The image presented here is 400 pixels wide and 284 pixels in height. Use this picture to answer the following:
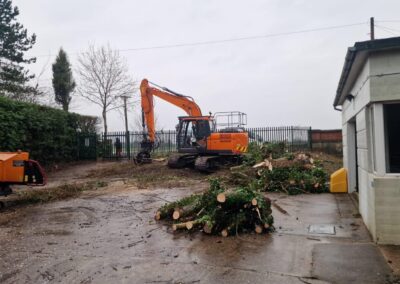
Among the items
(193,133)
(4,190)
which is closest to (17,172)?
(4,190)

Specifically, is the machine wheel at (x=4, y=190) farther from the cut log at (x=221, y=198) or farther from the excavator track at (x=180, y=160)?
the excavator track at (x=180, y=160)

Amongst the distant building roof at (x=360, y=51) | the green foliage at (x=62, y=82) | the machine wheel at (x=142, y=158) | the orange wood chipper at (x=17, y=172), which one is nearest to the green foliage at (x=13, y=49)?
the green foliage at (x=62, y=82)

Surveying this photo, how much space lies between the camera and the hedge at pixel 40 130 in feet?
58.6

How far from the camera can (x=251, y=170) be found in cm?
1526

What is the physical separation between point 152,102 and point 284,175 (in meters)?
9.46

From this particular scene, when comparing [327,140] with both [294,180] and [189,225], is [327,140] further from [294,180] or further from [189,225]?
[189,225]

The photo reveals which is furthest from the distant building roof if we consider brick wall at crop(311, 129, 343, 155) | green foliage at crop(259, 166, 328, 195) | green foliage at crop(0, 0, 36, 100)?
green foliage at crop(0, 0, 36, 100)

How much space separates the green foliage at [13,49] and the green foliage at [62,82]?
3.83 meters

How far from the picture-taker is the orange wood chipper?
1067 centimetres

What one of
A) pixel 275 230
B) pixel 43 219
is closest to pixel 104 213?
pixel 43 219

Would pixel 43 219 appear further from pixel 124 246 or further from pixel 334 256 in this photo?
pixel 334 256

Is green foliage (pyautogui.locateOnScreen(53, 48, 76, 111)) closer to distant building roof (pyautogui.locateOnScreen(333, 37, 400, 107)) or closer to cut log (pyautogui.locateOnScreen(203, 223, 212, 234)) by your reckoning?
cut log (pyautogui.locateOnScreen(203, 223, 212, 234))

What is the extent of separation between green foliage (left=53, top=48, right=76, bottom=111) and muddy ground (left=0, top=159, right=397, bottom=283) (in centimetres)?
Answer: 2620

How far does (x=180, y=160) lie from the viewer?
62.9 feet
